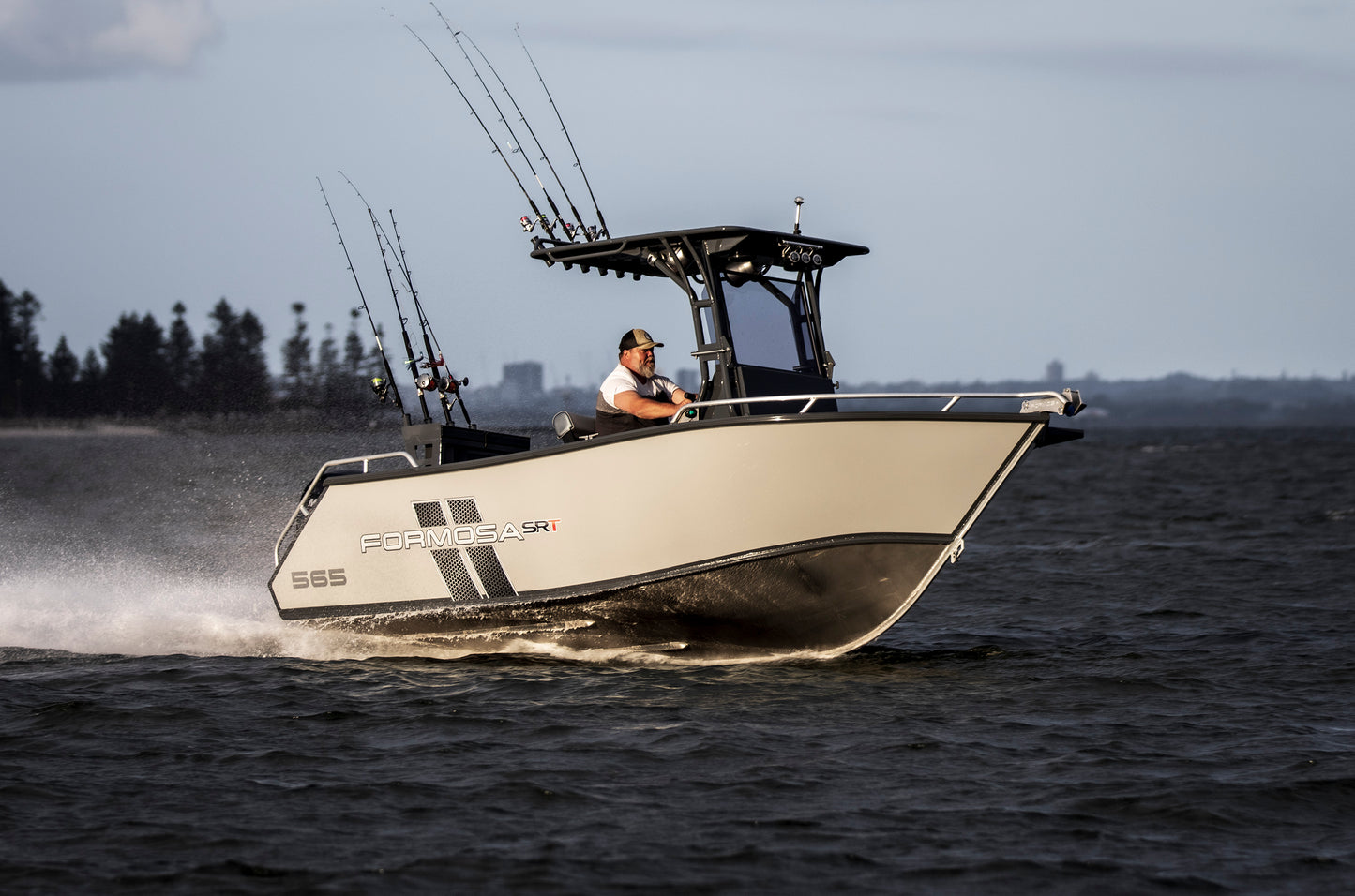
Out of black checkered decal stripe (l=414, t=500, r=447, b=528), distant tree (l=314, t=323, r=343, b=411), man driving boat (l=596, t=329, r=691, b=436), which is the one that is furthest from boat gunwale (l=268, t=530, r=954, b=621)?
distant tree (l=314, t=323, r=343, b=411)

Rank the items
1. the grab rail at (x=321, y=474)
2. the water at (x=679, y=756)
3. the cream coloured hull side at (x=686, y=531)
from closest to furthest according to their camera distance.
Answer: the water at (x=679, y=756), the cream coloured hull side at (x=686, y=531), the grab rail at (x=321, y=474)

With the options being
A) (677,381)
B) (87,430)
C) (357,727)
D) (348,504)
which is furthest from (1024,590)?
(87,430)

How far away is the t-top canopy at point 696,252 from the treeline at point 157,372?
116112 millimetres

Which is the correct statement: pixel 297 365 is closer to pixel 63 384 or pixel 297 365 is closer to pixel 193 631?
pixel 63 384

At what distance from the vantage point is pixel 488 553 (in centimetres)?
931

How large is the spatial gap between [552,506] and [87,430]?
428 feet

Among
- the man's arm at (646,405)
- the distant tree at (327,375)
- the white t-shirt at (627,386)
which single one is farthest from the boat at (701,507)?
the distant tree at (327,375)

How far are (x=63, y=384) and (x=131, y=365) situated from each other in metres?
7.33

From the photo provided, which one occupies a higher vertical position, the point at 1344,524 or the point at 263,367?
the point at 263,367

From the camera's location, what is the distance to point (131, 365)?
459 ft

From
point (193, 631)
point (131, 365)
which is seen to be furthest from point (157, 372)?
point (193, 631)

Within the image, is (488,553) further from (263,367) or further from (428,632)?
(263,367)

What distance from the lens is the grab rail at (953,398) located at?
26.6 ft

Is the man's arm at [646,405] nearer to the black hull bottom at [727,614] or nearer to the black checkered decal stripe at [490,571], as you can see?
the black hull bottom at [727,614]
